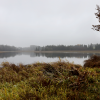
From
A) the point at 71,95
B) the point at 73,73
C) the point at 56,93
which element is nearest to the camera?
the point at 71,95

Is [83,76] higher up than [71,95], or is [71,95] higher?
[83,76]

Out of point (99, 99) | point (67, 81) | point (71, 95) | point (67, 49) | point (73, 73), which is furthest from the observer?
point (67, 49)

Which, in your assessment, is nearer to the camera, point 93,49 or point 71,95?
point 71,95

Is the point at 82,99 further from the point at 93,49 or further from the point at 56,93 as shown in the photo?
the point at 93,49

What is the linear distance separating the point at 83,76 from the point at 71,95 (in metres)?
1.37

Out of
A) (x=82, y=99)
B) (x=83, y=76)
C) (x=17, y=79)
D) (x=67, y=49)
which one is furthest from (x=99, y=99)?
(x=67, y=49)

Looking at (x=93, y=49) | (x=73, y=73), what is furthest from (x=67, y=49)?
(x=73, y=73)

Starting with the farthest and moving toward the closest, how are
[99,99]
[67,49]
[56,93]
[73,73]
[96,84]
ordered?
[67,49] → [73,73] → [96,84] → [56,93] → [99,99]

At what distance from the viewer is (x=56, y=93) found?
3086mm

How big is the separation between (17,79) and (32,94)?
2.03 metres

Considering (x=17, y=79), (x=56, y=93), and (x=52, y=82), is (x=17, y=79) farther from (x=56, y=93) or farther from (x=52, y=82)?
(x=56, y=93)

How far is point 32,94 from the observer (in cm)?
288

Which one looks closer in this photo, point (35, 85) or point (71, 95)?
point (71, 95)

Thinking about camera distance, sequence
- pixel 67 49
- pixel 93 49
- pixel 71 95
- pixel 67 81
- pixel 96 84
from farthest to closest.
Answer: pixel 67 49
pixel 93 49
pixel 67 81
pixel 96 84
pixel 71 95
